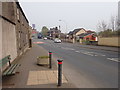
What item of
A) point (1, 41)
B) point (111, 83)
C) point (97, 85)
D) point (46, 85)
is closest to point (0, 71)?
point (1, 41)

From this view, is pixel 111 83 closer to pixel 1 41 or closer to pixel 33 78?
pixel 33 78

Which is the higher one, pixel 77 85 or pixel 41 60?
pixel 41 60

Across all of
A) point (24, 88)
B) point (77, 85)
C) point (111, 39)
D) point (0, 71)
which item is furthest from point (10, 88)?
point (111, 39)

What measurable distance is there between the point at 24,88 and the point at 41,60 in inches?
138

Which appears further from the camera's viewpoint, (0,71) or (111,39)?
(111,39)

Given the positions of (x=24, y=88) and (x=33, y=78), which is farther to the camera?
(x=33, y=78)

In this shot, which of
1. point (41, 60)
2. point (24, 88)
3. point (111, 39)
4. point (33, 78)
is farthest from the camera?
point (111, 39)

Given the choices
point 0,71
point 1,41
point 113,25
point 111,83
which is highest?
point 113,25

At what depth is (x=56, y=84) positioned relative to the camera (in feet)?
15.5

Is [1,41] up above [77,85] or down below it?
above

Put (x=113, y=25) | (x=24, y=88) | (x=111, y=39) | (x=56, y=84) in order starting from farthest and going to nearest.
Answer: (x=113, y=25) < (x=111, y=39) < (x=56, y=84) < (x=24, y=88)

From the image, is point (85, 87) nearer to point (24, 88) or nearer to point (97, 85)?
point (97, 85)

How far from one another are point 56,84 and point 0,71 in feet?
8.83

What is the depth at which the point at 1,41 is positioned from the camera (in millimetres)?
6094
